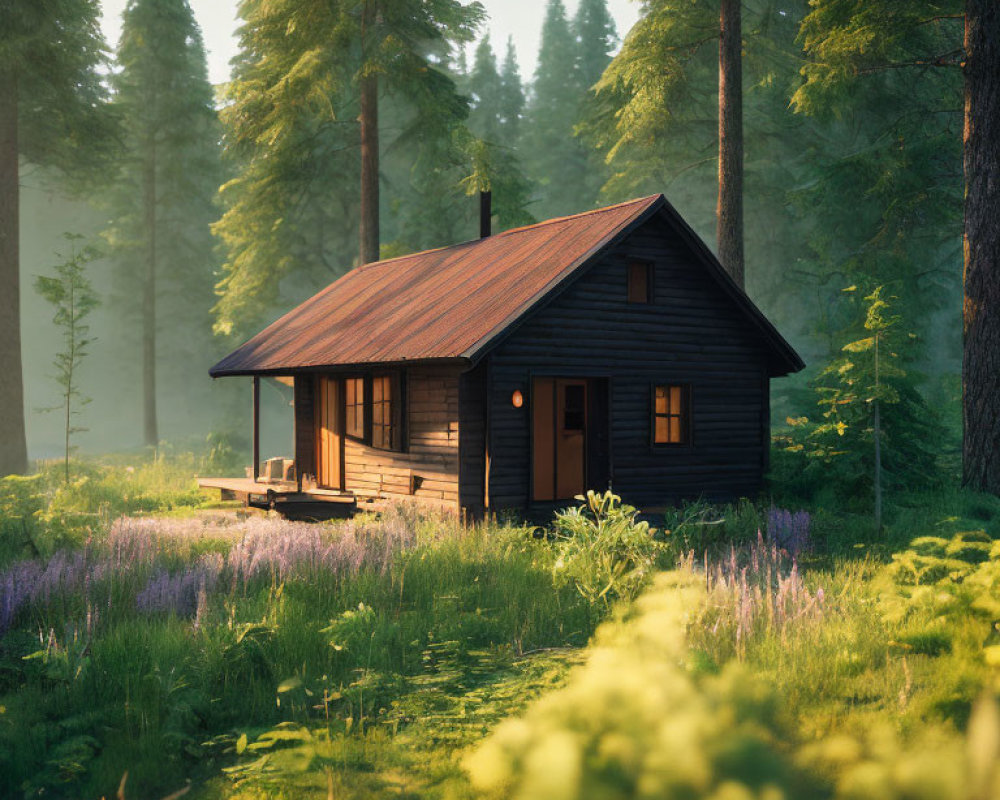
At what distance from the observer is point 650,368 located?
16750 millimetres

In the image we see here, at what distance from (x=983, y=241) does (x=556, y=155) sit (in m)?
43.0

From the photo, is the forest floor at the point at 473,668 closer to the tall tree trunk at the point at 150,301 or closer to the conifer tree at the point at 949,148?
the conifer tree at the point at 949,148

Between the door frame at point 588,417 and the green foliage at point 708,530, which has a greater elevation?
the door frame at point 588,417

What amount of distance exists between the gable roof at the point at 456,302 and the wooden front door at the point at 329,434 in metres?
1.15

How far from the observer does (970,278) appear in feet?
54.2

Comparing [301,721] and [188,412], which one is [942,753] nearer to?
[301,721]

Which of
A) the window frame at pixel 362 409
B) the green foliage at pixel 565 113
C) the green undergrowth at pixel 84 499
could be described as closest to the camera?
the green undergrowth at pixel 84 499

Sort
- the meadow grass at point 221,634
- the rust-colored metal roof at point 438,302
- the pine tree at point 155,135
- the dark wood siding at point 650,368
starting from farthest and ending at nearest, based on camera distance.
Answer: the pine tree at point 155,135 → the dark wood siding at point 650,368 → the rust-colored metal roof at point 438,302 → the meadow grass at point 221,634

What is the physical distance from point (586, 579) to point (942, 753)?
7896 millimetres

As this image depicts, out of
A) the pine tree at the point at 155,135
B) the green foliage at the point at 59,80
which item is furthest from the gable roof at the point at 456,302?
the pine tree at the point at 155,135

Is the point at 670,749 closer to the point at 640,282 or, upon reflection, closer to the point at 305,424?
the point at 640,282

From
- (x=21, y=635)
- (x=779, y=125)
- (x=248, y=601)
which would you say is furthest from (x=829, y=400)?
(x=779, y=125)

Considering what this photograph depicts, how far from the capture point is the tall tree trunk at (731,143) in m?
20.8

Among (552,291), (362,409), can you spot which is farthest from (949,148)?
(362,409)
